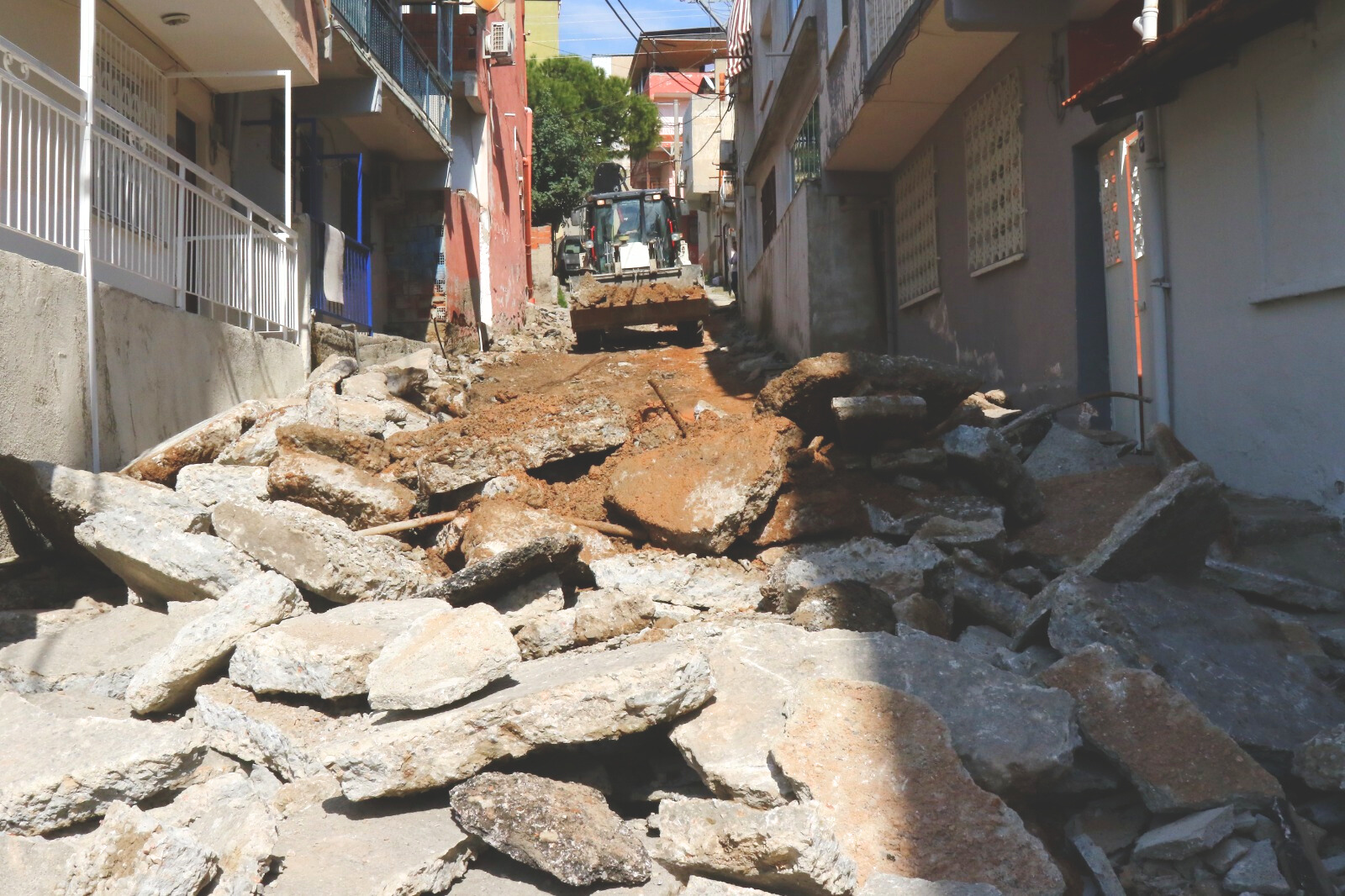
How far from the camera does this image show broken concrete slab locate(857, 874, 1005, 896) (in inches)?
101

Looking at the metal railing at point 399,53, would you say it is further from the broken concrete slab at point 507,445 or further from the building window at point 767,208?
the broken concrete slab at point 507,445

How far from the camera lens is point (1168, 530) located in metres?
4.24

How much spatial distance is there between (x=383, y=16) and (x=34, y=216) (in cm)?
841

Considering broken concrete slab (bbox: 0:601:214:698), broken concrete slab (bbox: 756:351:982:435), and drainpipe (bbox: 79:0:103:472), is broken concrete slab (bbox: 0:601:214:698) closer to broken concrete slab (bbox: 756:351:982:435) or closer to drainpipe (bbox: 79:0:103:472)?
drainpipe (bbox: 79:0:103:472)

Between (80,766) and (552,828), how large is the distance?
1.41 metres

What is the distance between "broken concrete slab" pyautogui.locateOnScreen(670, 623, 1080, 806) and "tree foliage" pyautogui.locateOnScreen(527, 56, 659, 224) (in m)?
32.2

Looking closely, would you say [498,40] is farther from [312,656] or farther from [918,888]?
[918,888]

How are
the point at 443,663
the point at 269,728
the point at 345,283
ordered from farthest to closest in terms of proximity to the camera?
the point at 345,283 < the point at 269,728 < the point at 443,663

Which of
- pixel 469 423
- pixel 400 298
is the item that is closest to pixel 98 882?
pixel 469 423

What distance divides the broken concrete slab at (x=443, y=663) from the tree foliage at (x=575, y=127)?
32177mm

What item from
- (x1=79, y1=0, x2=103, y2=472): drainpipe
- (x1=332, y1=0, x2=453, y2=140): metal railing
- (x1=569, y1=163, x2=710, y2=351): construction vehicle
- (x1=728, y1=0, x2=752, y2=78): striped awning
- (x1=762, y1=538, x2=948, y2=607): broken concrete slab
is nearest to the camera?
(x1=762, y1=538, x2=948, y2=607): broken concrete slab

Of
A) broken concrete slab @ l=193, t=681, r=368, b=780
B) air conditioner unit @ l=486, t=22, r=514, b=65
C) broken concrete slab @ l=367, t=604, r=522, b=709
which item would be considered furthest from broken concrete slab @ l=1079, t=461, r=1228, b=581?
air conditioner unit @ l=486, t=22, r=514, b=65

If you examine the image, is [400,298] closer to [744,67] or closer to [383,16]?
[383,16]

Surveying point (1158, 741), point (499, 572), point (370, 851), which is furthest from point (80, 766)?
point (1158, 741)
